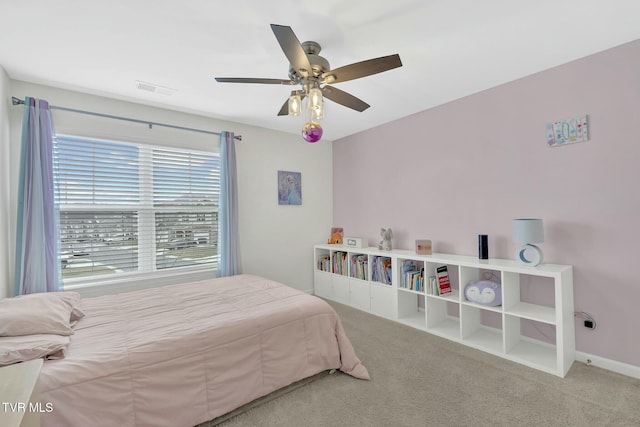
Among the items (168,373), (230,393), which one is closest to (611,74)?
(230,393)

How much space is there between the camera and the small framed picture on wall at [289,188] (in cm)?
402

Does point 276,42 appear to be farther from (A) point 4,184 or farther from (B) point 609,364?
(B) point 609,364

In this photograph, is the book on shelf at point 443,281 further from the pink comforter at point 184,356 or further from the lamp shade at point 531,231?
the pink comforter at point 184,356

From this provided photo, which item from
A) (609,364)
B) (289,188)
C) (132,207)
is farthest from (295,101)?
(609,364)

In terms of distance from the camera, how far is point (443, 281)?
2895 mm

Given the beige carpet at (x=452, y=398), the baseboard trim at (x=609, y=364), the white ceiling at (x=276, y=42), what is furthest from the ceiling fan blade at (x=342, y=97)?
the baseboard trim at (x=609, y=364)

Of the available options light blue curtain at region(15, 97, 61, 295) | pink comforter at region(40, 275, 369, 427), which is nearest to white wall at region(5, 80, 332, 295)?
light blue curtain at region(15, 97, 61, 295)

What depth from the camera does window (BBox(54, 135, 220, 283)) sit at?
265 centimetres

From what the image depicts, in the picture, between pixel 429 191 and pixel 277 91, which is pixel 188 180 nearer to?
pixel 277 91

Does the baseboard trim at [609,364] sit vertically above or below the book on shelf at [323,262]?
below

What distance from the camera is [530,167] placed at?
2.55 m

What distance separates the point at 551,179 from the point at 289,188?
2901 millimetres

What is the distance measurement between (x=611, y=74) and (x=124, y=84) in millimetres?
3926

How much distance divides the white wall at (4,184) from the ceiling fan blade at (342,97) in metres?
2.47
